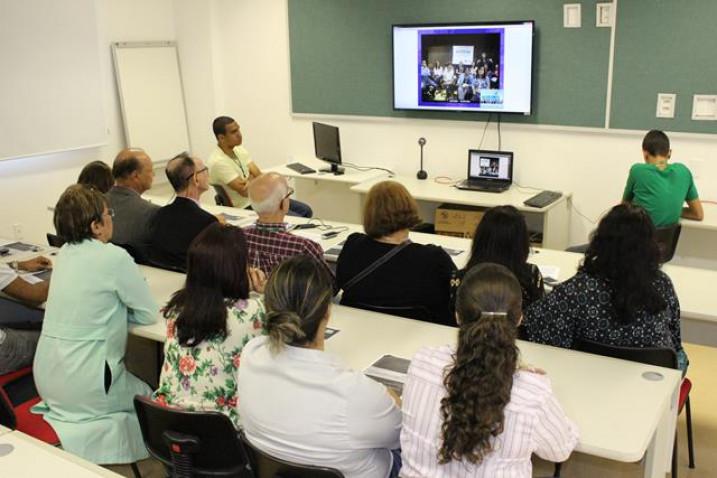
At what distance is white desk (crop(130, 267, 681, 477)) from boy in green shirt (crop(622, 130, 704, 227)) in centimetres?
229

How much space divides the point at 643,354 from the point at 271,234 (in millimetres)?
1604

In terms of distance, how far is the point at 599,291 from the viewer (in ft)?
8.31

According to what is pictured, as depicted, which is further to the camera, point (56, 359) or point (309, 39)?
point (309, 39)

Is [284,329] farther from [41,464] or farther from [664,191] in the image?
[664,191]

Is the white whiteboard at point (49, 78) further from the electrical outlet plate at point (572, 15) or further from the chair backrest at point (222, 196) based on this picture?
the electrical outlet plate at point (572, 15)

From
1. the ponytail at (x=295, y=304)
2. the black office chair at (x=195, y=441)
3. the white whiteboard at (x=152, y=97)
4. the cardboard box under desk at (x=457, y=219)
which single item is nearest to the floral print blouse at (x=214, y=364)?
the black office chair at (x=195, y=441)

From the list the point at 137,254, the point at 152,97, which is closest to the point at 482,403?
the point at 137,254

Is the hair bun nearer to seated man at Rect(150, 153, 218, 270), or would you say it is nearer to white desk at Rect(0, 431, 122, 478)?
white desk at Rect(0, 431, 122, 478)

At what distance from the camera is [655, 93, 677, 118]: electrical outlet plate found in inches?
203

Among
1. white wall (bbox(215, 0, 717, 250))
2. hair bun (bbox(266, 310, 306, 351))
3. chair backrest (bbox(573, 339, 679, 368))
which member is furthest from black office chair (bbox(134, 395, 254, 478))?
white wall (bbox(215, 0, 717, 250))

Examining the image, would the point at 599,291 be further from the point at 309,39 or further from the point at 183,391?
the point at 309,39

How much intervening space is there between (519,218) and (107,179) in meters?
2.50

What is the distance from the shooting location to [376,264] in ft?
9.86

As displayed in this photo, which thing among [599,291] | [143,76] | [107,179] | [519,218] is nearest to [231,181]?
[107,179]
